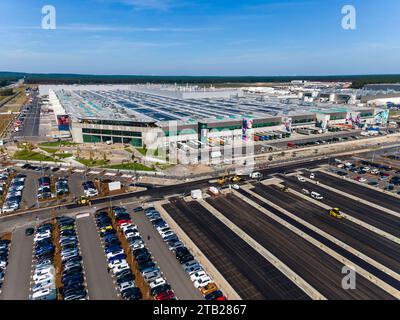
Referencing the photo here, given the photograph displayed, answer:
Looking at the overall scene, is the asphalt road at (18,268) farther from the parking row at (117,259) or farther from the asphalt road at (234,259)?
the asphalt road at (234,259)

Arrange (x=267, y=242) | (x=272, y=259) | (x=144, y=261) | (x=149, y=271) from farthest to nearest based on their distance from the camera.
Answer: (x=267, y=242), (x=272, y=259), (x=144, y=261), (x=149, y=271)

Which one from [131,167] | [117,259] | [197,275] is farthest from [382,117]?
[117,259]

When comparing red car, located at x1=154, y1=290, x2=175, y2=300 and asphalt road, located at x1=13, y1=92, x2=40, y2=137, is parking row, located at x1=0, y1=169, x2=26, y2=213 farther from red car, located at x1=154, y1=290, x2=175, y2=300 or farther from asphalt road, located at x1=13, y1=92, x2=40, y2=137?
asphalt road, located at x1=13, y1=92, x2=40, y2=137

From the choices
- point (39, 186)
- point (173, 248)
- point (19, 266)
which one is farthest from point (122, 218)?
point (39, 186)

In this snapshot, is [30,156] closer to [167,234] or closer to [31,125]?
[31,125]

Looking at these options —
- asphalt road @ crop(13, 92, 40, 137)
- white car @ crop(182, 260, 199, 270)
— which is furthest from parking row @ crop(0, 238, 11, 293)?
asphalt road @ crop(13, 92, 40, 137)
